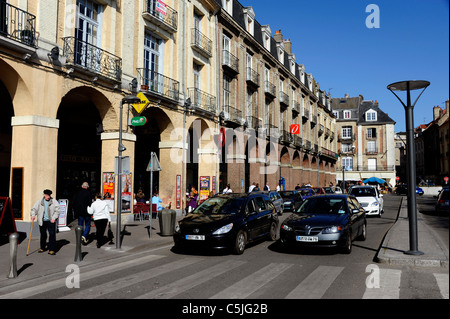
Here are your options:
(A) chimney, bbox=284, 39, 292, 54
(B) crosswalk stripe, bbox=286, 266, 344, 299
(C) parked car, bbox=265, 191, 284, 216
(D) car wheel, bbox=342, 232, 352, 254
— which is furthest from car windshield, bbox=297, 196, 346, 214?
(A) chimney, bbox=284, 39, 292, 54

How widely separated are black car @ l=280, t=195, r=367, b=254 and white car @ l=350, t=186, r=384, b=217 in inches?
366

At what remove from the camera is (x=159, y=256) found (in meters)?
9.36

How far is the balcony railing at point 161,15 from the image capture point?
17578 mm

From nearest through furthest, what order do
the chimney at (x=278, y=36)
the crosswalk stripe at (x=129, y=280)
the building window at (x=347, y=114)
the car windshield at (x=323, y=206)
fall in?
1. the crosswalk stripe at (x=129, y=280)
2. the car windshield at (x=323, y=206)
3. the chimney at (x=278, y=36)
4. the building window at (x=347, y=114)

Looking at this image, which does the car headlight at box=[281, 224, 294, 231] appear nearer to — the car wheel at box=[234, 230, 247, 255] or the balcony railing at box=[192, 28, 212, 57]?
the car wheel at box=[234, 230, 247, 255]

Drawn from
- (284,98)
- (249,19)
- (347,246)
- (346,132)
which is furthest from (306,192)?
(346,132)

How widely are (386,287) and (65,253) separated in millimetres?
7883

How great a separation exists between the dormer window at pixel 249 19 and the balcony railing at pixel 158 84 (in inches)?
499

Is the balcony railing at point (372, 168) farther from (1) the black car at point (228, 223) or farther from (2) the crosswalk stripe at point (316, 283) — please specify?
(2) the crosswalk stripe at point (316, 283)

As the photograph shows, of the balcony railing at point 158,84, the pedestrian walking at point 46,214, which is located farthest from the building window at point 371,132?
the pedestrian walking at point 46,214

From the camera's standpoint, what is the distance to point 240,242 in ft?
30.8

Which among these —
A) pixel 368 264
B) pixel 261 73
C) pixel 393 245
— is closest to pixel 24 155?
pixel 368 264

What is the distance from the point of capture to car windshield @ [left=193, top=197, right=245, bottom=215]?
10211 mm
